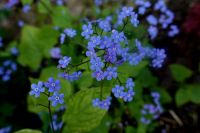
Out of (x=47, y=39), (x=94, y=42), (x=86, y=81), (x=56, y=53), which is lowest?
(x=94, y=42)

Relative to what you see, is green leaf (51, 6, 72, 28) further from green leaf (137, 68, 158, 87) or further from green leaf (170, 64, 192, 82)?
green leaf (170, 64, 192, 82)

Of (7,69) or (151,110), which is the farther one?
(7,69)

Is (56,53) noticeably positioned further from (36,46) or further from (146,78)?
(146,78)

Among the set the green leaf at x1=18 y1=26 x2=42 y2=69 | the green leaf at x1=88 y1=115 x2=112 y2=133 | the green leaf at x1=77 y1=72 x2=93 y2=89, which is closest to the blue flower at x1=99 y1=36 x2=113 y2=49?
the green leaf at x1=77 y1=72 x2=93 y2=89

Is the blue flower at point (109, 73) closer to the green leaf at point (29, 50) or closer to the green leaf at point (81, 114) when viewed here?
the green leaf at point (81, 114)

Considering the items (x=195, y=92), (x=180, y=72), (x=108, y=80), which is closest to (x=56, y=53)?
(x=108, y=80)

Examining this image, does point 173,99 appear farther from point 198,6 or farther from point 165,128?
point 198,6

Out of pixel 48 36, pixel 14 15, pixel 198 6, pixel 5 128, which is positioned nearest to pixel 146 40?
pixel 198 6
